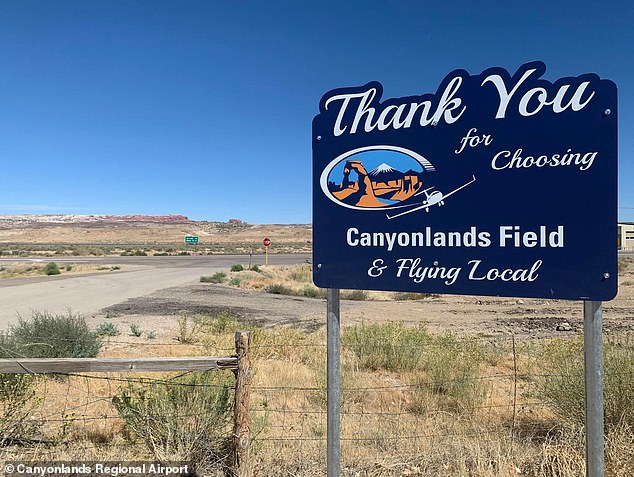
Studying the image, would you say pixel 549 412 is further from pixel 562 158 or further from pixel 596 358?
pixel 562 158

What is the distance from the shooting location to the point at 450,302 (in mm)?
21172

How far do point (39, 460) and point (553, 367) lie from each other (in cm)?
530

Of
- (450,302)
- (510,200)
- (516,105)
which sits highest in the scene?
(516,105)

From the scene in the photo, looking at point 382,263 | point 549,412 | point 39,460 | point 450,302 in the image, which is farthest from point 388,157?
point 450,302

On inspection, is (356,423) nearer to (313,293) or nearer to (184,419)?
(184,419)

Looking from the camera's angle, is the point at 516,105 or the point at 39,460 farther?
the point at 39,460

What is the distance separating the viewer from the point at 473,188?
2.70m

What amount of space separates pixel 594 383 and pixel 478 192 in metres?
1.20

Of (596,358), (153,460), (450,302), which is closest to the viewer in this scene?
(596,358)

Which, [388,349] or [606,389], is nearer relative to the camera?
[606,389]

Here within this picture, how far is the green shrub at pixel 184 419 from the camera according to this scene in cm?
385

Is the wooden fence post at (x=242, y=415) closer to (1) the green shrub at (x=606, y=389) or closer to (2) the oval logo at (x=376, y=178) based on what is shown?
(2) the oval logo at (x=376, y=178)

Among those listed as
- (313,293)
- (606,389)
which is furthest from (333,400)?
(313,293)

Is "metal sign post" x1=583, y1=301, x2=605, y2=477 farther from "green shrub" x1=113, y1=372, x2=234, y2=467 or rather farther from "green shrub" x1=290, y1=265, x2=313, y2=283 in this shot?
"green shrub" x1=290, y1=265, x2=313, y2=283
